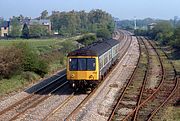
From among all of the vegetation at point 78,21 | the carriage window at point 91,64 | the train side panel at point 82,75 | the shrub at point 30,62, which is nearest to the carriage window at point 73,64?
the train side panel at point 82,75

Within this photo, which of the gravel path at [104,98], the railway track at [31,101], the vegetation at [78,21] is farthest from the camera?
the vegetation at [78,21]

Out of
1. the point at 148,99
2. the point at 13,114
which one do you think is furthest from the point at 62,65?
the point at 13,114

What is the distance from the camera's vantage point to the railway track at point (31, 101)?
1875 centimetres

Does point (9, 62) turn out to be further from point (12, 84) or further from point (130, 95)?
point (130, 95)

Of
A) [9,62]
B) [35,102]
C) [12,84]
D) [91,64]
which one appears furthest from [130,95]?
[9,62]

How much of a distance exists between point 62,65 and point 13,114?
850 inches

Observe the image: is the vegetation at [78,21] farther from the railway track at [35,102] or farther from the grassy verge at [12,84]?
the railway track at [35,102]

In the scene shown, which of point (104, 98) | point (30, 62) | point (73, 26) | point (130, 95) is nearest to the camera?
point (104, 98)

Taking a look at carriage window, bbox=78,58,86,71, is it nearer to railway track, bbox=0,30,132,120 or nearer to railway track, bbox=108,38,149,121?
railway track, bbox=0,30,132,120

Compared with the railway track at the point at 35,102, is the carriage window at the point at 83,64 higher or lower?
higher

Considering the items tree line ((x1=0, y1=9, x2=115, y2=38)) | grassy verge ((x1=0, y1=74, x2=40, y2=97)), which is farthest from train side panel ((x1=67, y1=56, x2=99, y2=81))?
tree line ((x1=0, y1=9, x2=115, y2=38))

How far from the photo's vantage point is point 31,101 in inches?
867

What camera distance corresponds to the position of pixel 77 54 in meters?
24.7

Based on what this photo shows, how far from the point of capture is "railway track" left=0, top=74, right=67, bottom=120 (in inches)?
738
